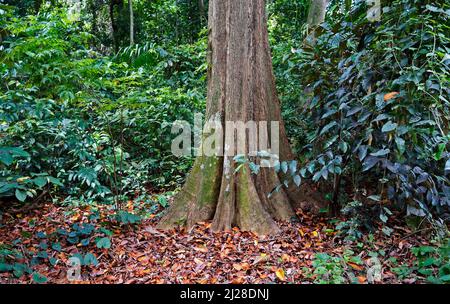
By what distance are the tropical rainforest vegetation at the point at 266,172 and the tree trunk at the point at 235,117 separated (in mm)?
14

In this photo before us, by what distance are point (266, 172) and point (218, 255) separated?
1019mm

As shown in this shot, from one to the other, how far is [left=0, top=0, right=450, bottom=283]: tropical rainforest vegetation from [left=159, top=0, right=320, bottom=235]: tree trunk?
14mm

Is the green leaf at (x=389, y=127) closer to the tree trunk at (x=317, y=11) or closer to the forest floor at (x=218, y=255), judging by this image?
the forest floor at (x=218, y=255)

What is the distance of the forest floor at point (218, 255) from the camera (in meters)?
2.58

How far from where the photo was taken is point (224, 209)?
3318 millimetres

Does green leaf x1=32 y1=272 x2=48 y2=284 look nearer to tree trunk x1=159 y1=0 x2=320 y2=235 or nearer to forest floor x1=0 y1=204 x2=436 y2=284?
forest floor x1=0 y1=204 x2=436 y2=284

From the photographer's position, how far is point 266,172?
3502mm

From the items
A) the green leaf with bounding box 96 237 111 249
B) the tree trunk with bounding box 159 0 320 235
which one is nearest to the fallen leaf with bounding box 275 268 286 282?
the tree trunk with bounding box 159 0 320 235

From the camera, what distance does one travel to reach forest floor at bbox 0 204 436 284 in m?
2.58

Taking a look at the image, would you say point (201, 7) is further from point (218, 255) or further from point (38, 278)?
point (38, 278)

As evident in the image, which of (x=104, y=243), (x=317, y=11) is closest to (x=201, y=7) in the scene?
(x=317, y=11)

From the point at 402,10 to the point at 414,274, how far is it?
2086 millimetres
